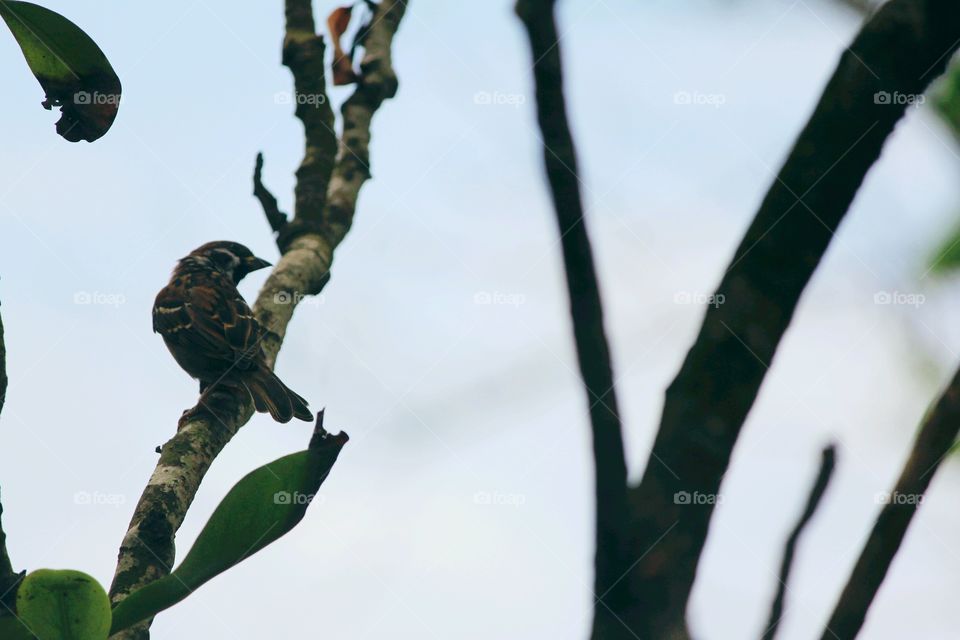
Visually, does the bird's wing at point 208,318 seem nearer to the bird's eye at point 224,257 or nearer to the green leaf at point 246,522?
the bird's eye at point 224,257

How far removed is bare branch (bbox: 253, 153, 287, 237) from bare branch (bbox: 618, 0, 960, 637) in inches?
111

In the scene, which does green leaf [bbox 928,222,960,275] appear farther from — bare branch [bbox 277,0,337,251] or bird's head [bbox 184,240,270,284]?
Answer: bird's head [bbox 184,240,270,284]

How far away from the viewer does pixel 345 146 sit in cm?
445

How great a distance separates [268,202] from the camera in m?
4.19

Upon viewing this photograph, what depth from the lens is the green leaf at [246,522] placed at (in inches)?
68.9

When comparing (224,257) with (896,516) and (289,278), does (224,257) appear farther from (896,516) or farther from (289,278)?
(896,516)

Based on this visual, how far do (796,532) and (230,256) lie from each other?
19.1 ft

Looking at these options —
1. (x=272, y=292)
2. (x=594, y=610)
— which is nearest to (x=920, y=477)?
(x=594, y=610)

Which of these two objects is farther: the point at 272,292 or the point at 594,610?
the point at 272,292

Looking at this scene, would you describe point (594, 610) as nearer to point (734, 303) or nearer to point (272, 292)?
point (734, 303)

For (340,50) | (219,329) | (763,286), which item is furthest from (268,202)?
(763,286)

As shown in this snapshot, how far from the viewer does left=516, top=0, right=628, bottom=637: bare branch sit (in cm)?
146

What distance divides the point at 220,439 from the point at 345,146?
1.64 meters

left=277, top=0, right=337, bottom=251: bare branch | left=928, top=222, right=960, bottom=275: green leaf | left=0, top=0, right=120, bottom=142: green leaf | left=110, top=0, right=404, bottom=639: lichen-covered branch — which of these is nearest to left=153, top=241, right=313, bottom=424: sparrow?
left=110, top=0, right=404, bottom=639: lichen-covered branch
